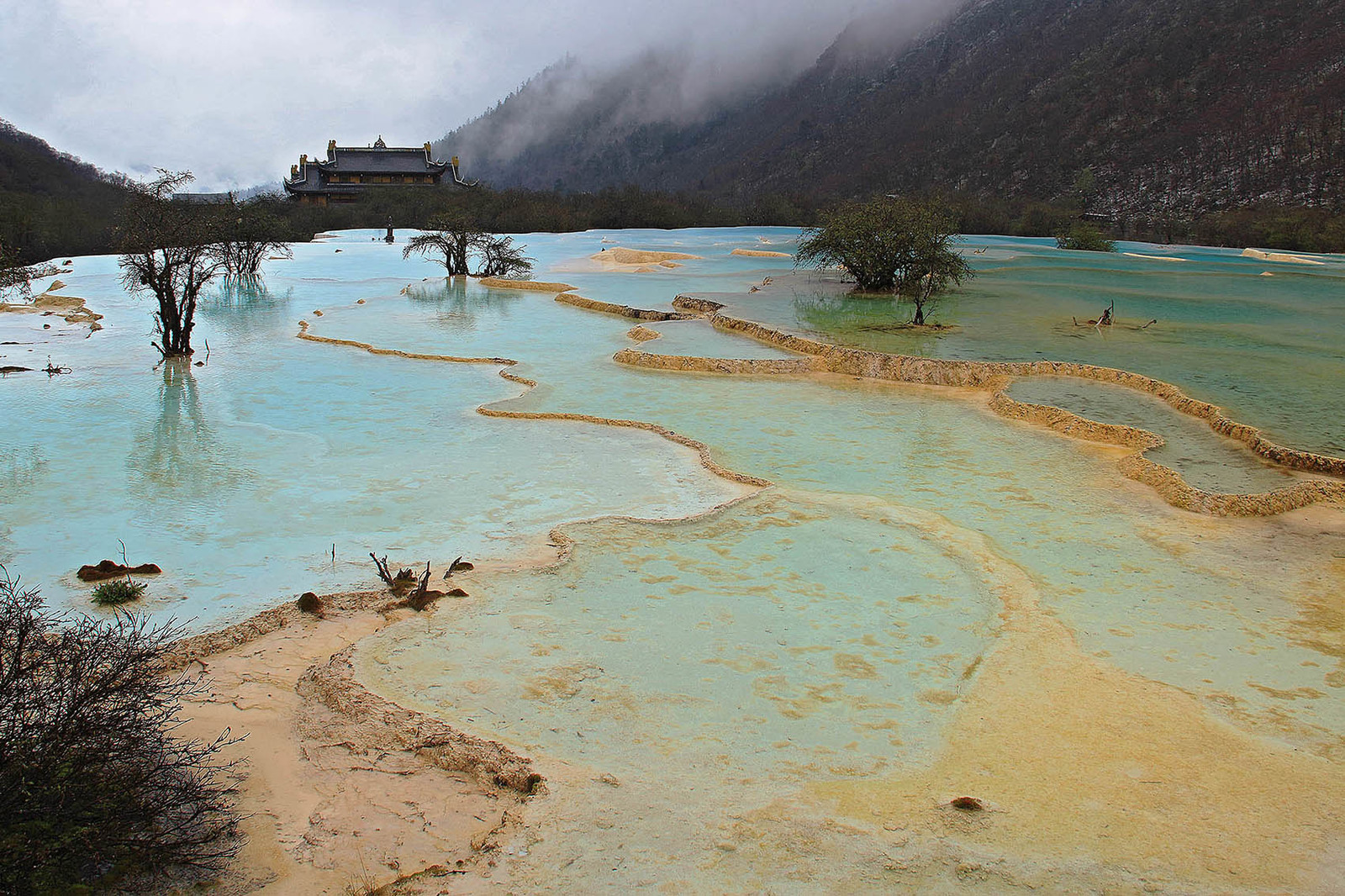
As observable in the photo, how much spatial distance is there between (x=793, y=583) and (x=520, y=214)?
38839 millimetres

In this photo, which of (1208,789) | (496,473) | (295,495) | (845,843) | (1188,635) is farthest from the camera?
(496,473)

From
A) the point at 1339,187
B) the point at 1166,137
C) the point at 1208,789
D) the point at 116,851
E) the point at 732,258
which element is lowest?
the point at 1208,789

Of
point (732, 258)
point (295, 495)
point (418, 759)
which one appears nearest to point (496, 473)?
point (295, 495)

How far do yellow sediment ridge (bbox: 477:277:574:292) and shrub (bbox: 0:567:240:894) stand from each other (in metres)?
17.5

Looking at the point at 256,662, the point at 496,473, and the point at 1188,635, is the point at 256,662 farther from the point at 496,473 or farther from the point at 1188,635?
the point at 1188,635

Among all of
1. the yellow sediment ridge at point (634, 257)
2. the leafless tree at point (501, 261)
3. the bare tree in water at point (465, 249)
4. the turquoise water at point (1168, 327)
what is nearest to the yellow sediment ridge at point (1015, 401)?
the turquoise water at point (1168, 327)

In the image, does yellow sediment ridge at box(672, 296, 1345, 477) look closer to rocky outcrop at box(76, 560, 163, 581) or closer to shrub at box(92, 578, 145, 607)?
rocky outcrop at box(76, 560, 163, 581)

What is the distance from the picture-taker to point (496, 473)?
6863 millimetres

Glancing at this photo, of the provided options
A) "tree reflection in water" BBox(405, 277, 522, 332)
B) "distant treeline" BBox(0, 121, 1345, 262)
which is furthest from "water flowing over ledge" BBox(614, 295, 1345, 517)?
"distant treeline" BBox(0, 121, 1345, 262)

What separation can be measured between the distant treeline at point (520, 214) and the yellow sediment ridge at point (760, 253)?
6.24m

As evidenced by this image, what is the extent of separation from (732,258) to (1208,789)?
25.6 m

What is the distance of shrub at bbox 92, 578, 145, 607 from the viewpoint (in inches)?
172

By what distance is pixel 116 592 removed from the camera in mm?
4418

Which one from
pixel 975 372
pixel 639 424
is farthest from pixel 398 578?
pixel 975 372
